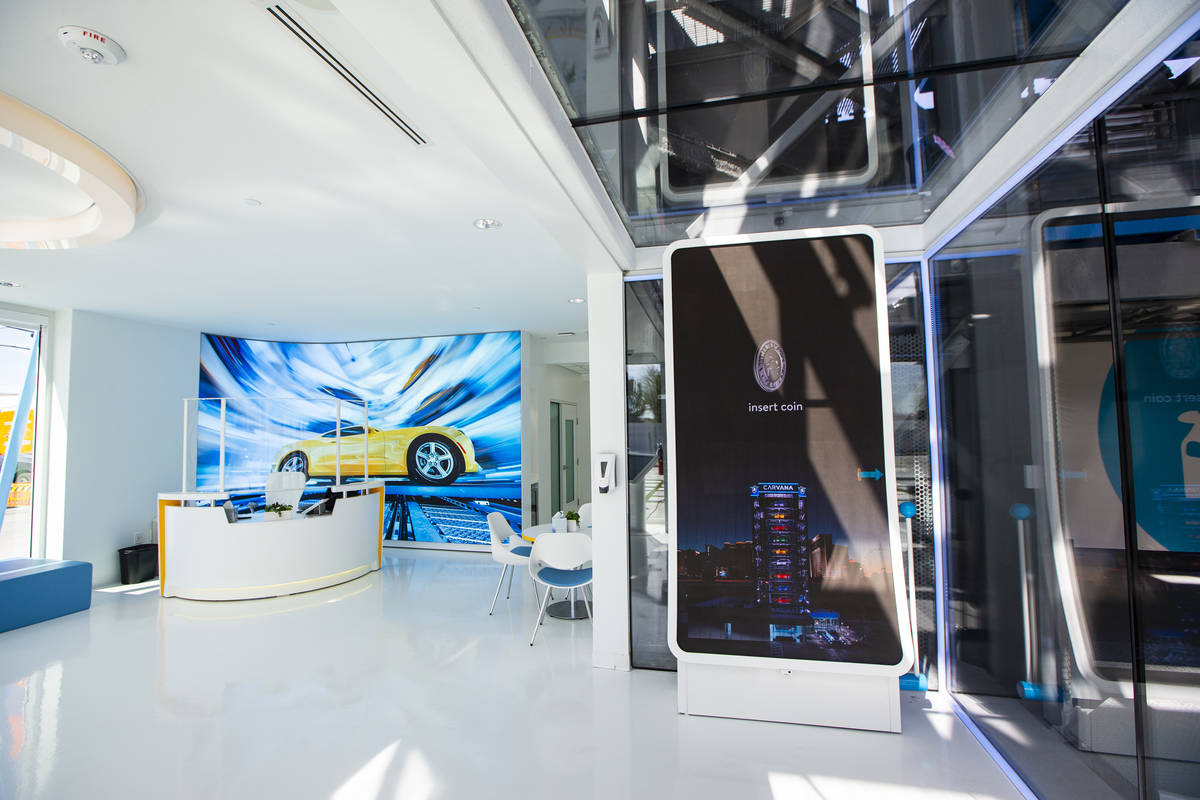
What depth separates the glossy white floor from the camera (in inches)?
104

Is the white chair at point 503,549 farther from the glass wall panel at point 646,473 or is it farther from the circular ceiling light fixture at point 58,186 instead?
the circular ceiling light fixture at point 58,186

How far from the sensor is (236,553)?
233 inches

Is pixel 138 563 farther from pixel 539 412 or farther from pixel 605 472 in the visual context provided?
pixel 605 472

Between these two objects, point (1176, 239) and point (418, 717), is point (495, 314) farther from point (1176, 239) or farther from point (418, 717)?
point (1176, 239)

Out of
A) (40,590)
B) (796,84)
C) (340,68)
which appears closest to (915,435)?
(796,84)

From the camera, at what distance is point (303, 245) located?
14.5ft

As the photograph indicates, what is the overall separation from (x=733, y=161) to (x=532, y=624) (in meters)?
3.93

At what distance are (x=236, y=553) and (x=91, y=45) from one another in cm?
505

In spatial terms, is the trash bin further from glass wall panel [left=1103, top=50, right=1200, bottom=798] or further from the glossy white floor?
glass wall panel [left=1103, top=50, right=1200, bottom=798]

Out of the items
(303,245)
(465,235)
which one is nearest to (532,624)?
(465,235)

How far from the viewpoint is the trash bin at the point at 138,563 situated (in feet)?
21.8

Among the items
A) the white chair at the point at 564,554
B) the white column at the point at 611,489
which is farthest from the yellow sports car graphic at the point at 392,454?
the white column at the point at 611,489

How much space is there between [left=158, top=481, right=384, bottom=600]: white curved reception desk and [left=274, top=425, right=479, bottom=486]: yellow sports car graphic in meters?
2.18

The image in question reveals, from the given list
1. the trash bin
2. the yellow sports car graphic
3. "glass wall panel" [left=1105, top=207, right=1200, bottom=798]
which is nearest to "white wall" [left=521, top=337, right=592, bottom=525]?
the yellow sports car graphic
